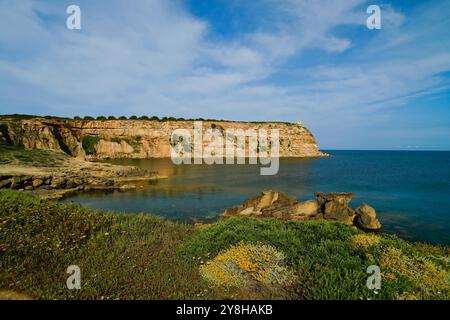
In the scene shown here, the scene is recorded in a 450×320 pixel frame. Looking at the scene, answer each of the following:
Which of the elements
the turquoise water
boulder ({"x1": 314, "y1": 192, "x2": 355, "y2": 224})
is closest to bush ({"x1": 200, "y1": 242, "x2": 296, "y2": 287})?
boulder ({"x1": 314, "y1": 192, "x2": 355, "y2": 224})

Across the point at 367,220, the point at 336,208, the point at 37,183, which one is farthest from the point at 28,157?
the point at 367,220

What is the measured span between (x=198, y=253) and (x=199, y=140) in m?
91.8

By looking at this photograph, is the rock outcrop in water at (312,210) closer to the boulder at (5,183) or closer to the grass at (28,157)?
the boulder at (5,183)

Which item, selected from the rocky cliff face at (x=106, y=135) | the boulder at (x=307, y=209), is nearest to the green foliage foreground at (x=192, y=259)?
the boulder at (x=307, y=209)

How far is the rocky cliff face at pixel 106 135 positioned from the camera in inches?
2813

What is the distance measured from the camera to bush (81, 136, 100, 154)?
88375mm

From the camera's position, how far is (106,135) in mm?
92812

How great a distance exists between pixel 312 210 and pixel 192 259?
50.6ft

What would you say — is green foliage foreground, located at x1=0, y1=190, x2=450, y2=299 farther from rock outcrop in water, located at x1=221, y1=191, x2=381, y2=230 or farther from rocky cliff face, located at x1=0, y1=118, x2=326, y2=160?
rocky cliff face, located at x1=0, y1=118, x2=326, y2=160

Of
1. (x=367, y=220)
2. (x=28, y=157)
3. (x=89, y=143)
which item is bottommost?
(x=367, y=220)

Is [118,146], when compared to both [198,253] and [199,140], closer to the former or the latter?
[199,140]

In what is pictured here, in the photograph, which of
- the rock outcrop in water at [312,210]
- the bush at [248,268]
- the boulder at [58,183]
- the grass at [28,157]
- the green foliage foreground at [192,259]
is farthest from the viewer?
the grass at [28,157]

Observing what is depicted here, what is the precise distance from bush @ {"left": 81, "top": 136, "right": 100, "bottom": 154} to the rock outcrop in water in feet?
257

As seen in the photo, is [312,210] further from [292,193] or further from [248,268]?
[248,268]
